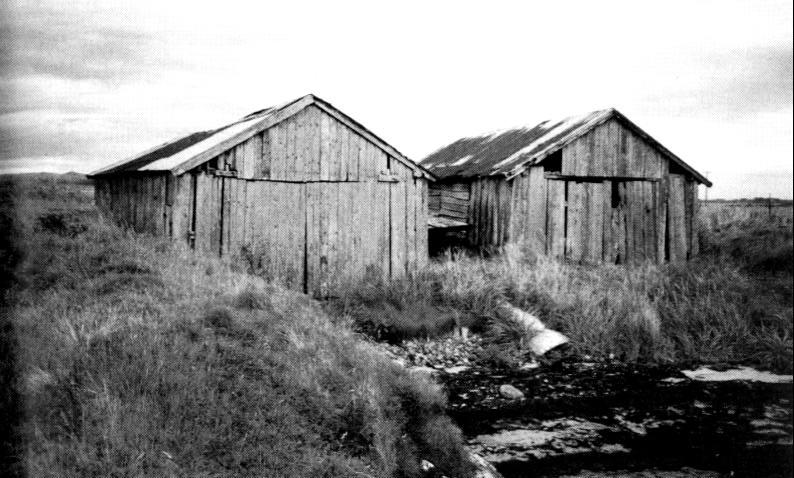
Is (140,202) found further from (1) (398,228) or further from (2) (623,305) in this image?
(2) (623,305)

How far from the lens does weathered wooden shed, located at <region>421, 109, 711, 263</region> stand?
15008mm

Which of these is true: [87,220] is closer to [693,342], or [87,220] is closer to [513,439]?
[513,439]

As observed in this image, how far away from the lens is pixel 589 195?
1552cm

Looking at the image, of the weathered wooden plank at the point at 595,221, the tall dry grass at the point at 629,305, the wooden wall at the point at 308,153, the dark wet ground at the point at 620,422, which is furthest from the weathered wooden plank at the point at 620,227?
the dark wet ground at the point at 620,422

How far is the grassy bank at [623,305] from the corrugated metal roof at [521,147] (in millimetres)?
2832

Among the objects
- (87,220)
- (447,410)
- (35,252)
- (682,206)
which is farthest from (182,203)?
(682,206)

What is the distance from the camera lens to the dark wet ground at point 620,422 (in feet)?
21.6

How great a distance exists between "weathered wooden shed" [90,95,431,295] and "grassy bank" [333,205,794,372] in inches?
37.3

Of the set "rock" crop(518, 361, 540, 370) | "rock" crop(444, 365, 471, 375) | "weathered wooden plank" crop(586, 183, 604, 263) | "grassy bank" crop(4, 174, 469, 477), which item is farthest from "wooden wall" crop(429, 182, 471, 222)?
"grassy bank" crop(4, 174, 469, 477)

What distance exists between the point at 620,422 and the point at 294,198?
7103 mm

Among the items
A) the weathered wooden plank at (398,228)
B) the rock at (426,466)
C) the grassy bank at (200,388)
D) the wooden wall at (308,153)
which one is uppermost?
the wooden wall at (308,153)

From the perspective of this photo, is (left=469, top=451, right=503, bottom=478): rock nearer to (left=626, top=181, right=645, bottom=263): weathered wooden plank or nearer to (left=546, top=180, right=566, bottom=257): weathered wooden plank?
(left=546, top=180, right=566, bottom=257): weathered wooden plank

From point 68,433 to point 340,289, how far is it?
7.96m

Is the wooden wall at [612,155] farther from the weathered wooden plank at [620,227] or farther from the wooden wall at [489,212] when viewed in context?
the wooden wall at [489,212]
